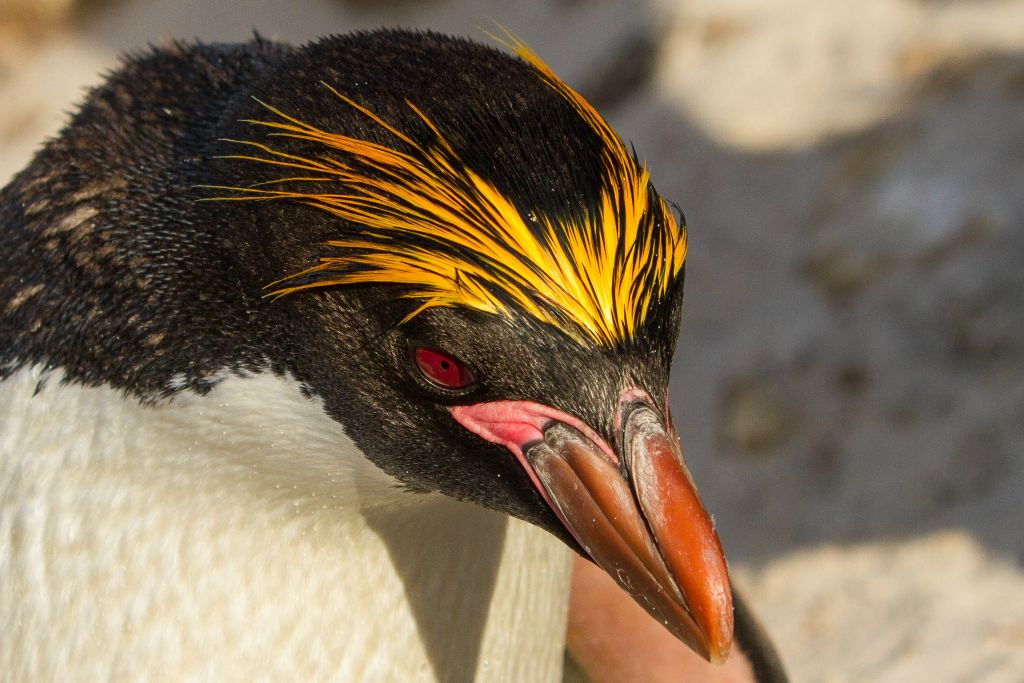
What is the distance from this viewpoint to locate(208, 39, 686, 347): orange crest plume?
1520 millimetres

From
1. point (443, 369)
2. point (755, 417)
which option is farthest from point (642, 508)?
point (755, 417)

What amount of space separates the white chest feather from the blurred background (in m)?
2.27

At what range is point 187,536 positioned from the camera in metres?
1.75

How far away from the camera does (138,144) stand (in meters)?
1.83

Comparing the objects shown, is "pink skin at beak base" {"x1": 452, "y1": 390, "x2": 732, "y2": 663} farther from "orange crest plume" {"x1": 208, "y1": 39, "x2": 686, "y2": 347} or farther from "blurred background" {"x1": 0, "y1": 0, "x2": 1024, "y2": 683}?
"blurred background" {"x1": 0, "y1": 0, "x2": 1024, "y2": 683}

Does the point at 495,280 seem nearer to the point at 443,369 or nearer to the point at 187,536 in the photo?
the point at 443,369

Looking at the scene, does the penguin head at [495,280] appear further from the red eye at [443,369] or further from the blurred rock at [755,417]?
the blurred rock at [755,417]

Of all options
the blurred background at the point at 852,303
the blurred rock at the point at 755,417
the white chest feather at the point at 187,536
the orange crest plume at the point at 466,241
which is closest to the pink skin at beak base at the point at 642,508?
the orange crest plume at the point at 466,241

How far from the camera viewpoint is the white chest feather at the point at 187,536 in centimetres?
173


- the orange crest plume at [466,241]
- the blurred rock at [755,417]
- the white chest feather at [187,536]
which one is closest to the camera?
the orange crest plume at [466,241]

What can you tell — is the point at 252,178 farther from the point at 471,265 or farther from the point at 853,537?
the point at 853,537

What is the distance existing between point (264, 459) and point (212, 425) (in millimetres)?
94

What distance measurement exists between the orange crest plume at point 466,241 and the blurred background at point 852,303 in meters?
2.35

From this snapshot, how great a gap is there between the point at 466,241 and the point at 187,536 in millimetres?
640
